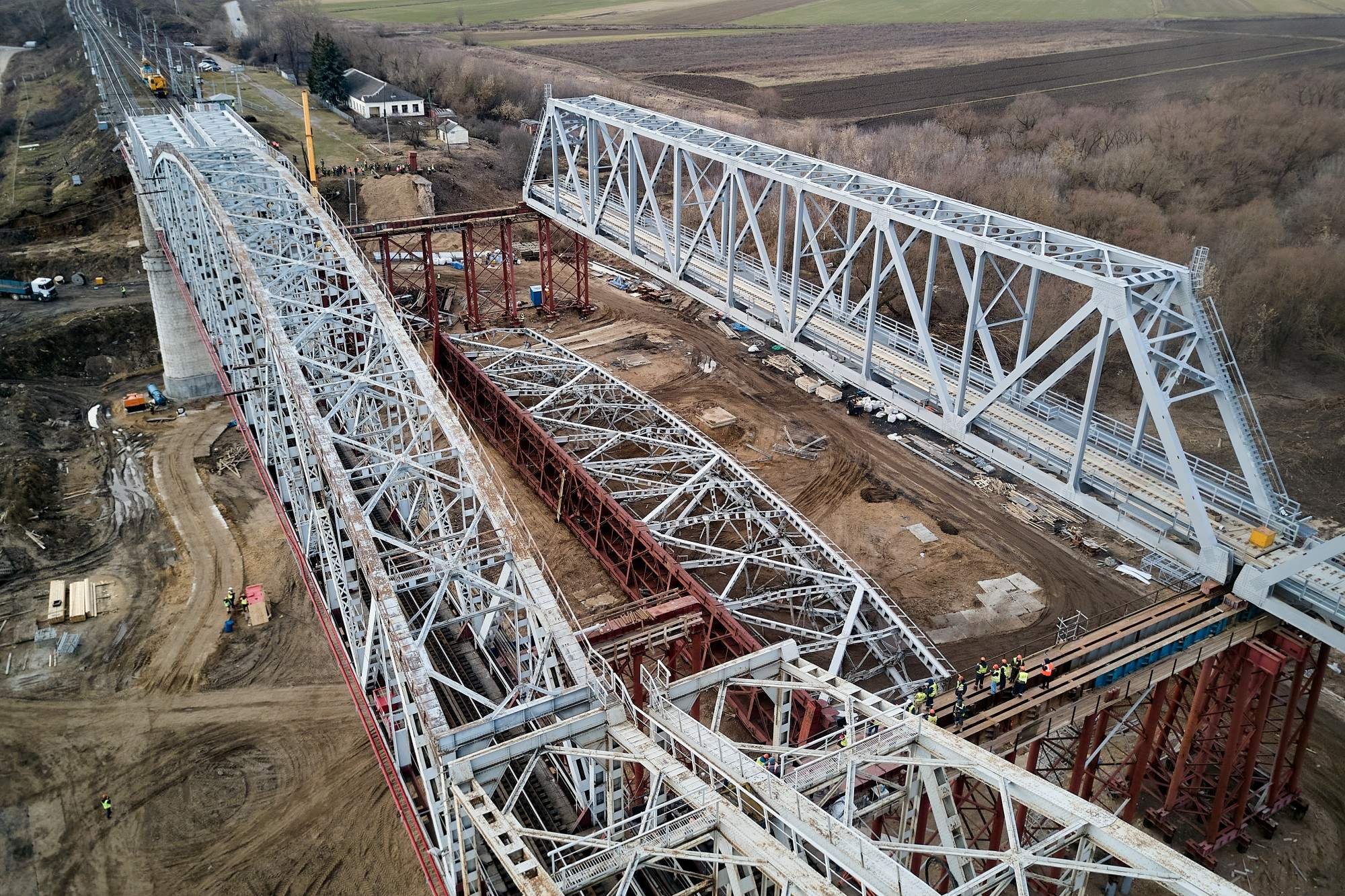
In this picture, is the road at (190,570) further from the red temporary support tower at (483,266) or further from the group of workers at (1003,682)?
the group of workers at (1003,682)

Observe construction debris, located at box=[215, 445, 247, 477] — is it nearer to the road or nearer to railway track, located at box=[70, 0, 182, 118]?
the road

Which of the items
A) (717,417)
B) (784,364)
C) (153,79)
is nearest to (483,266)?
(784,364)

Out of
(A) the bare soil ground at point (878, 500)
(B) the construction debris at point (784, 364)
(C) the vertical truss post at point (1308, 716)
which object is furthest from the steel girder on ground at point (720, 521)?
(B) the construction debris at point (784, 364)

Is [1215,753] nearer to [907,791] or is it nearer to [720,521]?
[907,791]

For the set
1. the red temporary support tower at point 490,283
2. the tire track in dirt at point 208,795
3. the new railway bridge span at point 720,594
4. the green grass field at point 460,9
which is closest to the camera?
the new railway bridge span at point 720,594

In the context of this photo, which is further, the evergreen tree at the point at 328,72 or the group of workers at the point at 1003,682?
the evergreen tree at the point at 328,72

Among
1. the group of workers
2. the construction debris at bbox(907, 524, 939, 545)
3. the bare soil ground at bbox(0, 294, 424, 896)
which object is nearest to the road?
the bare soil ground at bbox(0, 294, 424, 896)

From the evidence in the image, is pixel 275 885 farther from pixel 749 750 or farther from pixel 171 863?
pixel 749 750
